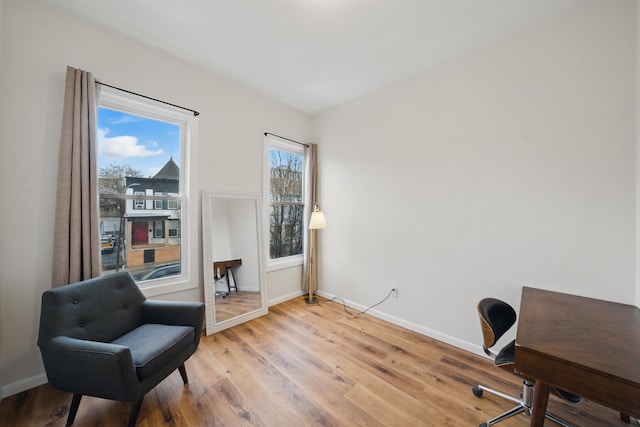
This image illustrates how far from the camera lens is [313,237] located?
3729 millimetres

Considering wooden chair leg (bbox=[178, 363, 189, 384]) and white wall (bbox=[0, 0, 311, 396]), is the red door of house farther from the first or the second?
wooden chair leg (bbox=[178, 363, 189, 384])

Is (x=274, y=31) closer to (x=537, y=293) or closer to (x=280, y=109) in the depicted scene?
(x=280, y=109)

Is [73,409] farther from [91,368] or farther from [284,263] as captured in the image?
[284,263]

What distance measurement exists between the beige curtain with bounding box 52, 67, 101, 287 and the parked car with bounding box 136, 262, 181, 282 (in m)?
0.50

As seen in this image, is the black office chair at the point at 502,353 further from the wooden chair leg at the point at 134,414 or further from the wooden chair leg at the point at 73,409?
the wooden chair leg at the point at 73,409

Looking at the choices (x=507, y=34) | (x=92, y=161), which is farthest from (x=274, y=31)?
(x=507, y=34)

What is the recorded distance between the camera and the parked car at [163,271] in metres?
2.43

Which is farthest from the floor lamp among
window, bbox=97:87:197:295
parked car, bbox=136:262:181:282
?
parked car, bbox=136:262:181:282

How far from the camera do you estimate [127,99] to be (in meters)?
2.22

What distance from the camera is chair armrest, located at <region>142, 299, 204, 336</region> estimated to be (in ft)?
6.21

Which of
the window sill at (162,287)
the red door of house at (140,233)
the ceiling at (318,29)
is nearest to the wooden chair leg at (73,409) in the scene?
the window sill at (162,287)

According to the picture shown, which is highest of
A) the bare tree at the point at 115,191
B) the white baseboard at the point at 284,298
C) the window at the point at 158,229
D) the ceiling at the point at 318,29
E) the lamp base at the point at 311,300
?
the ceiling at the point at 318,29

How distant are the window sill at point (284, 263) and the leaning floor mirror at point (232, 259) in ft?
0.79

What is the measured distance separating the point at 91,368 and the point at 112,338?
1.42 feet
